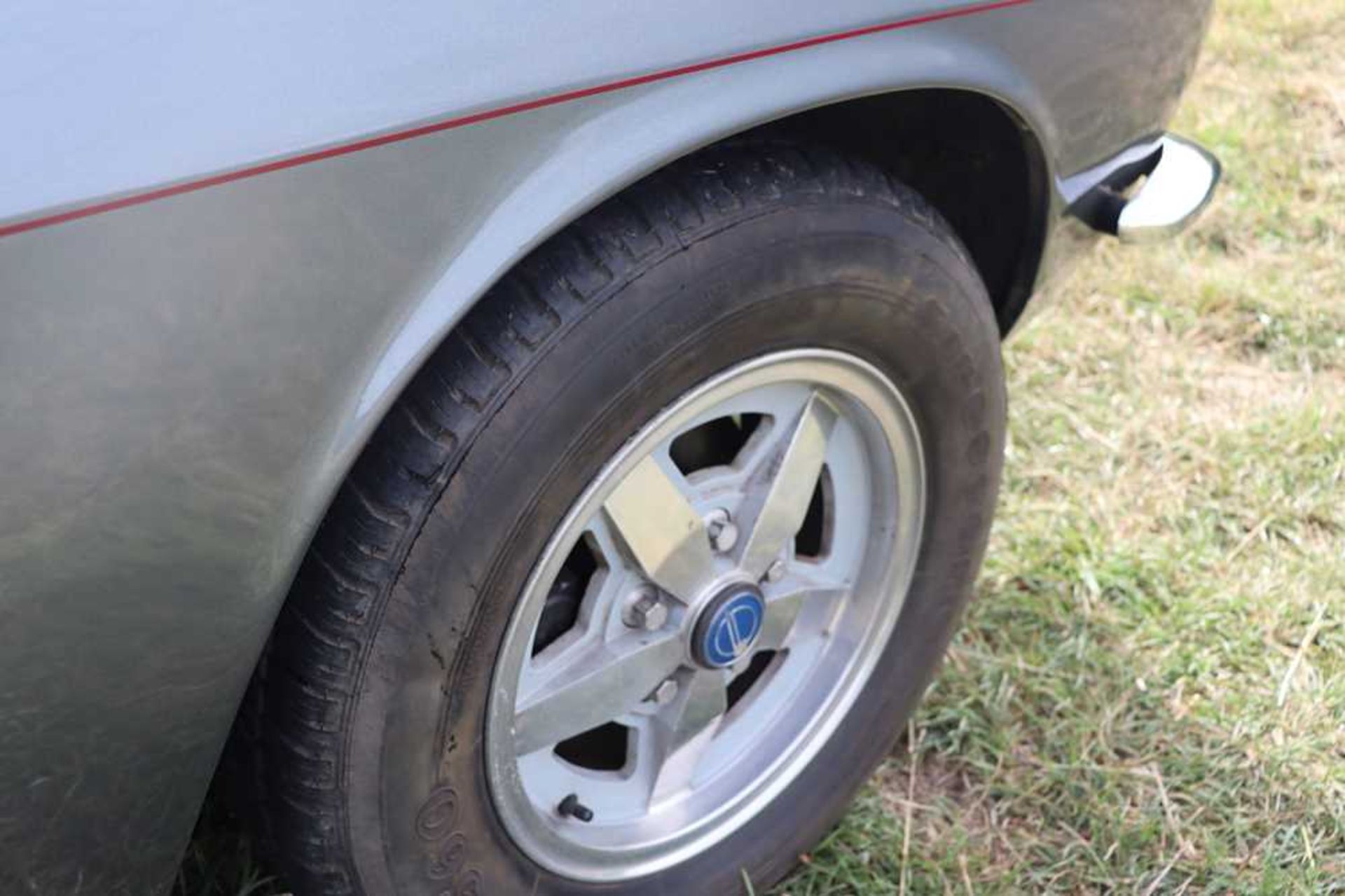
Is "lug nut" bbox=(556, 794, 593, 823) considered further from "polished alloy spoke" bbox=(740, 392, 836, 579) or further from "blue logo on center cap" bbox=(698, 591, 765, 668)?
"polished alloy spoke" bbox=(740, 392, 836, 579)

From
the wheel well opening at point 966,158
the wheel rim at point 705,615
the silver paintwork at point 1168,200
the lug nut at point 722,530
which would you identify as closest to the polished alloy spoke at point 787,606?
the wheel rim at point 705,615

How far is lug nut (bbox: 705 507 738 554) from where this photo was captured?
1.73m

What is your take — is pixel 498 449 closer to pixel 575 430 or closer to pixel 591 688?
pixel 575 430

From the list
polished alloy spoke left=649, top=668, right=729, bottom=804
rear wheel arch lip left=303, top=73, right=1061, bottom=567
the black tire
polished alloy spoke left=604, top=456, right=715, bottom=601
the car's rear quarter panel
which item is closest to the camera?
the car's rear quarter panel

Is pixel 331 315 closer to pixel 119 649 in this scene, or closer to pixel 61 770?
pixel 119 649

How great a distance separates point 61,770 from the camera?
4.15 ft

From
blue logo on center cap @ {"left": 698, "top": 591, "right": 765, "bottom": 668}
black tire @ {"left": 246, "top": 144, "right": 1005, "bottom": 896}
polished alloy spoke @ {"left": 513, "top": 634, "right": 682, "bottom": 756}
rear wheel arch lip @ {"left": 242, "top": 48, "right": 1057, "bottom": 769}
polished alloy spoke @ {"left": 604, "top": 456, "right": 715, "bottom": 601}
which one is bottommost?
blue logo on center cap @ {"left": 698, "top": 591, "right": 765, "bottom": 668}

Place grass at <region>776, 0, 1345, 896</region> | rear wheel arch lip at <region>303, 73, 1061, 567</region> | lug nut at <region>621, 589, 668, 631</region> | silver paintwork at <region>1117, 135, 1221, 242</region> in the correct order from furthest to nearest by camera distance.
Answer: grass at <region>776, 0, 1345, 896</region> < silver paintwork at <region>1117, 135, 1221, 242</region> < lug nut at <region>621, 589, 668, 631</region> < rear wheel arch lip at <region>303, 73, 1061, 567</region>

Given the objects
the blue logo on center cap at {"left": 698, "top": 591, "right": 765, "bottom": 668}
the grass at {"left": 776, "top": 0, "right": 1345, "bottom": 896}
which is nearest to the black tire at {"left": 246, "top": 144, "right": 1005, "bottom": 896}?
the blue logo on center cap at {"left": 698, "top": 591, "right": 765, "bottom": 668}

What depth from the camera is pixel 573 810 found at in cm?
173

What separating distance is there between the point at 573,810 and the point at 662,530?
369mm

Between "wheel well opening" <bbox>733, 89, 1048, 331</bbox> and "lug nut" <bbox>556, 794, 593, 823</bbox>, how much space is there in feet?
2.62

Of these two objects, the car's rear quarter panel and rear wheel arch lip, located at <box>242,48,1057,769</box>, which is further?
rear wheel arch lip, located at <box>242,48,1057,769</box>

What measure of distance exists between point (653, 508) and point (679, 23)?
0.54 meters
